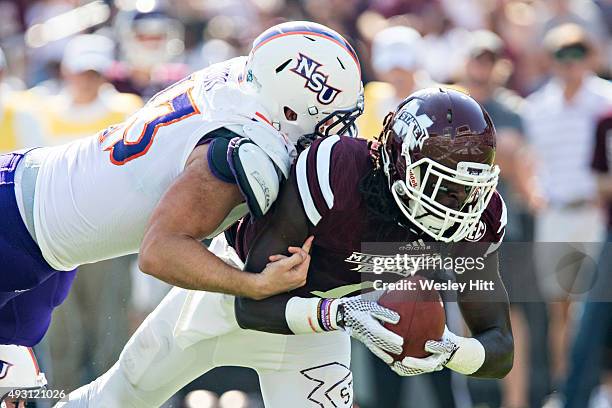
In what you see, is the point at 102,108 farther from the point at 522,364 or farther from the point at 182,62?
the point at 522,364

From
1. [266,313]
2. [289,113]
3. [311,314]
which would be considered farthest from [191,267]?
[289,113]

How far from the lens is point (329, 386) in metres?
4.62

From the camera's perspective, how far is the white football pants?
15.2 feet

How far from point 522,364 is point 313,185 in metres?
3.45

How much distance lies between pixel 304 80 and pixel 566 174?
139 inches

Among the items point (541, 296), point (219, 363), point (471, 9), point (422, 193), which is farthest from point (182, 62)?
point (422, 193)

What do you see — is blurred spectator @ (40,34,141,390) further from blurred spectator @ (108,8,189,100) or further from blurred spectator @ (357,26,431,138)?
blurred spectator @ (357,26,431,138)

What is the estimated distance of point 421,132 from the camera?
4289 millimetres

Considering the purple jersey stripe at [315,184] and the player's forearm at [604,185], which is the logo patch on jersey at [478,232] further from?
the player's forearm at [604,185]

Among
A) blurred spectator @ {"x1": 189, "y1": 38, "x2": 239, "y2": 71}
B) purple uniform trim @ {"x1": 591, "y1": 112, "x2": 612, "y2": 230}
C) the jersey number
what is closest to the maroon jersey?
the jersey number

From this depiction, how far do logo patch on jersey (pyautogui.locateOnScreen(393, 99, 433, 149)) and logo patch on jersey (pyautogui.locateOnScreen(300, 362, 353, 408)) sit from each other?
2.89ft

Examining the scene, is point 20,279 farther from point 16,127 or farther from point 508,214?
point 508,214

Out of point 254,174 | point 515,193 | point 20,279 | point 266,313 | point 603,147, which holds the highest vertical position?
point 254,174

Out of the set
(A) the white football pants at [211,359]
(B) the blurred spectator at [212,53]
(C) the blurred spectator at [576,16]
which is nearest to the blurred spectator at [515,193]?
(C) the blurred spectator at [576,16]
